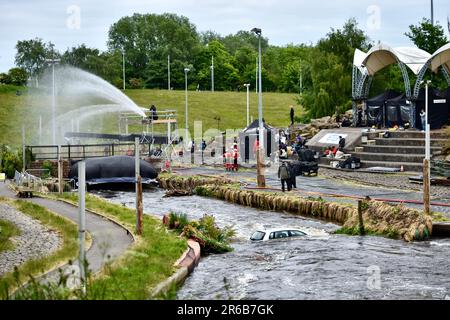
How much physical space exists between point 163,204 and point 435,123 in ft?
86.5

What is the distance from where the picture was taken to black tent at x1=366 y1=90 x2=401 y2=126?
67.2 meters

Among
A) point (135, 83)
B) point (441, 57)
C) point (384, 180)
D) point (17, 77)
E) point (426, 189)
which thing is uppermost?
point (17, 77)

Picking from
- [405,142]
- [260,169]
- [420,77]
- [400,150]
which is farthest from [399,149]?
[260,169]

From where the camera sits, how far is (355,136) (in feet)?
203

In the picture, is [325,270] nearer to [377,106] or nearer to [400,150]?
[400,150]

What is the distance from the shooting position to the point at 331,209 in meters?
35.7

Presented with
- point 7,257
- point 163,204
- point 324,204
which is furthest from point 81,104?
point 7,257

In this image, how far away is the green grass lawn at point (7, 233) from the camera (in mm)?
26581

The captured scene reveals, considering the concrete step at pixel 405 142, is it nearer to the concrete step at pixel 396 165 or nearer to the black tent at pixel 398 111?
the concrete step at pixel 396 165

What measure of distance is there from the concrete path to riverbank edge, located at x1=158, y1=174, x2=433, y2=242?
905 cm

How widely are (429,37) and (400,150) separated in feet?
91.3

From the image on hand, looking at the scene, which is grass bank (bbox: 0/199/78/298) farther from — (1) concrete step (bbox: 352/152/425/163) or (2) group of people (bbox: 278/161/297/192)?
(1) concrete step (bbox: 352/152/425/163)

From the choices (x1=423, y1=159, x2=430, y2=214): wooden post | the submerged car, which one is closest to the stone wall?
the submerged car

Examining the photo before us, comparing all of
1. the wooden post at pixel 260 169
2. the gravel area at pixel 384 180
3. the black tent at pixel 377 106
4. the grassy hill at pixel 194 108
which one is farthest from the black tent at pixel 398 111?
the grassy hill at pixel 194 108
